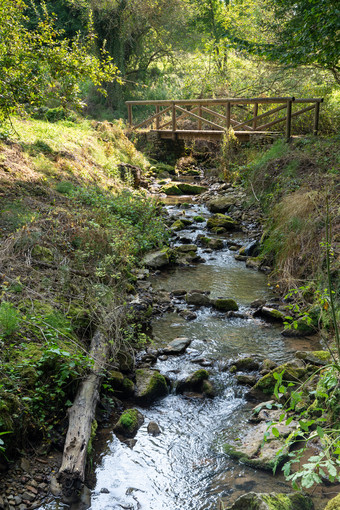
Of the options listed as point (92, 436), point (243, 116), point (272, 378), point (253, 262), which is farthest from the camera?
point (243, 116)

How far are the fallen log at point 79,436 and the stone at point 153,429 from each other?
1.83ft

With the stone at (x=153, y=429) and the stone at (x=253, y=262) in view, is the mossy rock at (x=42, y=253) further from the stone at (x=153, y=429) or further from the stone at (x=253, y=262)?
the stone at (x=253, y=262)

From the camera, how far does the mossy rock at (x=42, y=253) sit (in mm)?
5551

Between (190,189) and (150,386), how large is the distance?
33.1 ft

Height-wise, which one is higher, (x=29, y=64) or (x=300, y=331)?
(x=29, y=64)

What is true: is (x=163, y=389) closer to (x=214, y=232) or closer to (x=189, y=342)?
(x=189, y=342)

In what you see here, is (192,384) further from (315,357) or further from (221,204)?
(221,204)

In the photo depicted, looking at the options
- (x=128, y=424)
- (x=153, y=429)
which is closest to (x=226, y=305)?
(x=153, y=429)

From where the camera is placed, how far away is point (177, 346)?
532 centimetres

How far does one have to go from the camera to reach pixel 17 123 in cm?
1076

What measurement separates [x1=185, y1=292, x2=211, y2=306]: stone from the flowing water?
0.46ft

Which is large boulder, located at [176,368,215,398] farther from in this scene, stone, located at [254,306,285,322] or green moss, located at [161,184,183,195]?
green moss, located at [161,184,183,195]

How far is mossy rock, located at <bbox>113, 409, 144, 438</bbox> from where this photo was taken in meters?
3.76

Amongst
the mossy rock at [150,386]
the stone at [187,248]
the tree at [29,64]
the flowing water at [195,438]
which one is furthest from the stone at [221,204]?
the mossy rock at [150,386]
